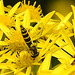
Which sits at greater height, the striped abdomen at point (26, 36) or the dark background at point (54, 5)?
the dark background at point (54, 5)

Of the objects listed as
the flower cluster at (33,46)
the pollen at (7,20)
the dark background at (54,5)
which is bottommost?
the flower cluster at (33,46)

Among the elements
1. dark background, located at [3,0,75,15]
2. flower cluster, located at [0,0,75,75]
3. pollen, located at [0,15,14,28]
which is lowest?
flower cluster, located at [0,0,75,75]

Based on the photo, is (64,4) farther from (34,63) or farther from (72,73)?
(72,73)

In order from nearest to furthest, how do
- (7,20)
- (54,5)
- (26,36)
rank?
(26,36) → (7,20) → (54,5)

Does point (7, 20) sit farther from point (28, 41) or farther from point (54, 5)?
point (54, 5)

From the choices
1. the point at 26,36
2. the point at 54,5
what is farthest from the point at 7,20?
the point at 54,5

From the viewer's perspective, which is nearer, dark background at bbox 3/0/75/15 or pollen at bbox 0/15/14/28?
pollen at bbox 0/15/14/28

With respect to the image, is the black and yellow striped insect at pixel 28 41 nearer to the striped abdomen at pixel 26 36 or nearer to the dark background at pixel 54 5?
the striped abdomen at pixel 26 36

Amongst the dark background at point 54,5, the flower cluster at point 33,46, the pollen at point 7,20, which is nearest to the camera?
the flower cluster at point 33,46

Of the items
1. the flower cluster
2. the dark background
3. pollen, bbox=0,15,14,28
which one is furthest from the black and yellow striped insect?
the dark background

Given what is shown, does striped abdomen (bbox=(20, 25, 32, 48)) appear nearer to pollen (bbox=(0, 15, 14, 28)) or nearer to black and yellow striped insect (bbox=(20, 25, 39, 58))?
black and yellow striped insect (bbox=(20, 25, 39, 58))

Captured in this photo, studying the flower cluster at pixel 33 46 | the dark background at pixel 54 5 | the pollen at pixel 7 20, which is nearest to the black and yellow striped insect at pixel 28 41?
the flower cluster at pixel 33 46

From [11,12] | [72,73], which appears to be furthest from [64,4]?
[72,73]
